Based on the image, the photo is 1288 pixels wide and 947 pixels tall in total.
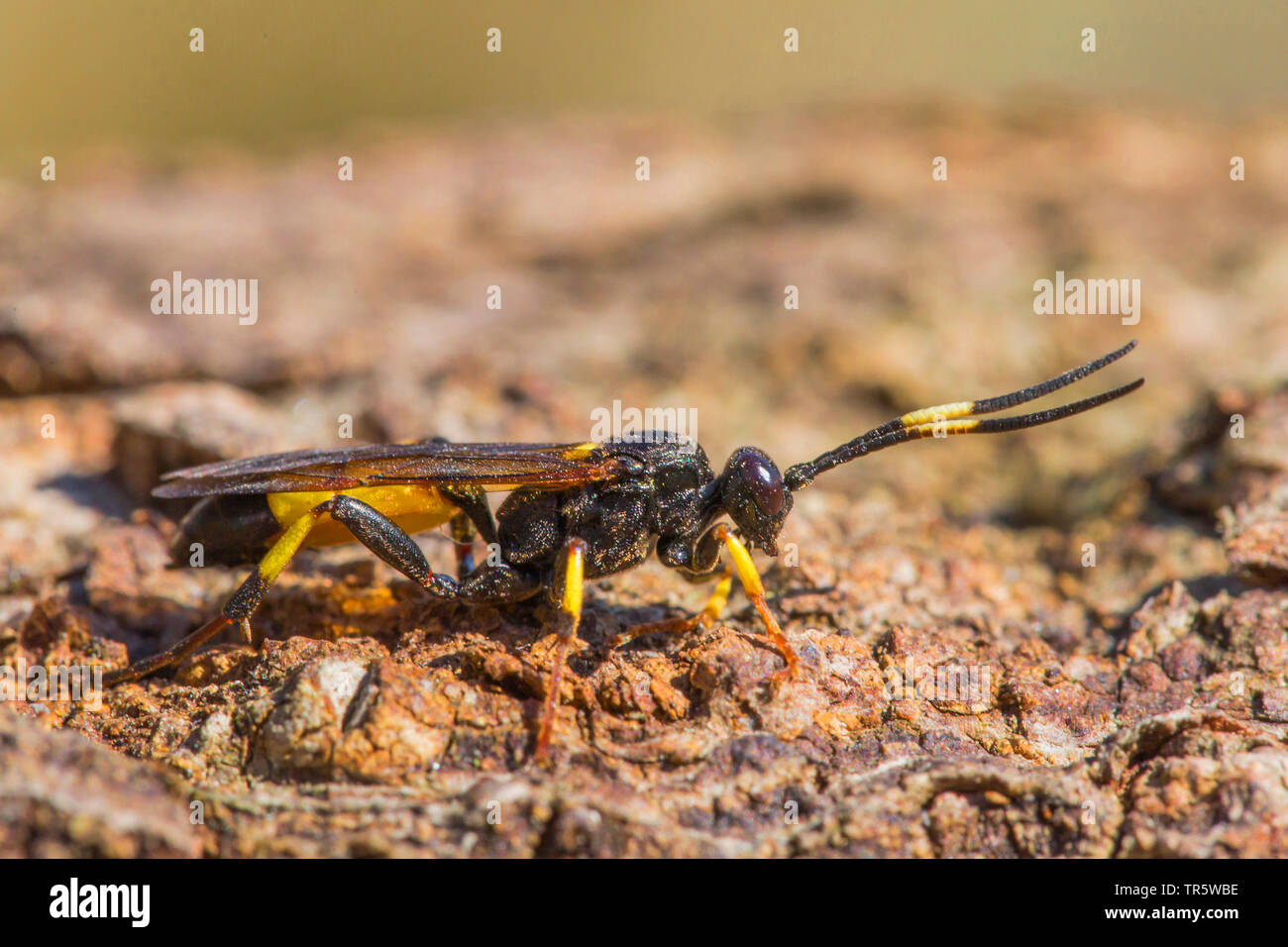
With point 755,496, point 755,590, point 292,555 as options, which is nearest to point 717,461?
point 755,496

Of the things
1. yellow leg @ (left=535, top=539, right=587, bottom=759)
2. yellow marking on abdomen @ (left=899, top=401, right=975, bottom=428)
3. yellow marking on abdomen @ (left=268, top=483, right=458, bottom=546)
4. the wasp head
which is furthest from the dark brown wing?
yellow marking on abdomen @ (left=899, top=401, right=975, bottom=428)

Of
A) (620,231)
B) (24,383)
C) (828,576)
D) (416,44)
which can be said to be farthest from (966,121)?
(416,44)

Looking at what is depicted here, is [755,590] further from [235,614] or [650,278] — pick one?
[650,278]

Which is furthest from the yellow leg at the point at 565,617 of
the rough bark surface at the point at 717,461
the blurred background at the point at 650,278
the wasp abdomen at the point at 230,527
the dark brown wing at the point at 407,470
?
the blurred background at the point at 650,278

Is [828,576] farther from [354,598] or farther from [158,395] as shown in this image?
[158,395]

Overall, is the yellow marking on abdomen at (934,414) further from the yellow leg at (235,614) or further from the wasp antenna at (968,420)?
the yellow leg at (235,614)
